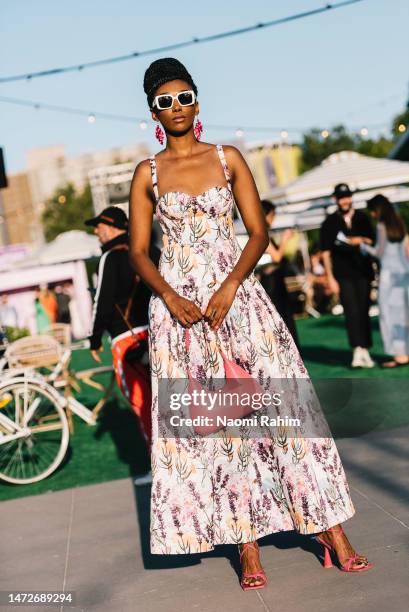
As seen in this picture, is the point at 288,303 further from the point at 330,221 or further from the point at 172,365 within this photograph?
the point at 172,365

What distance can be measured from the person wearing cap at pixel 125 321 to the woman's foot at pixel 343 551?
88.4 inches

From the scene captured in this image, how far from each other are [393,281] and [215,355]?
6.24 m

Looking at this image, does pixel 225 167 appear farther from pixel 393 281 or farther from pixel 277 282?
pixel 393 281

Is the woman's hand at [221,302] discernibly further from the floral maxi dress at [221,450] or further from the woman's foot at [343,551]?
the woman's foot at [343,551]

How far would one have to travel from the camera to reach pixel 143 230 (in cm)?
392

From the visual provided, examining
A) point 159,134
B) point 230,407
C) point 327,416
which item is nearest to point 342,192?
point 327,416

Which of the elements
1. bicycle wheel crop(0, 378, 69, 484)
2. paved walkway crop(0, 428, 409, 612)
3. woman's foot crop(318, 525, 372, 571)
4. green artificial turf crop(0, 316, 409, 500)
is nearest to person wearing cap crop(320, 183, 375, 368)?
green artificial turf crop(0, 316, 409, 500)

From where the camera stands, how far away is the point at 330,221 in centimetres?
995

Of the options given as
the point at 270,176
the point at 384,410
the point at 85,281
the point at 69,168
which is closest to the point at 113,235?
the point at 384,410

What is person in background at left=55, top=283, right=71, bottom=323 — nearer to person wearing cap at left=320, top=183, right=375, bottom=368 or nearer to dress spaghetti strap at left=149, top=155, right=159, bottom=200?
person wearing cap at left=320, top=183, right=375, bottom=368

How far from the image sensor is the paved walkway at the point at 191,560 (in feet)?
11.9

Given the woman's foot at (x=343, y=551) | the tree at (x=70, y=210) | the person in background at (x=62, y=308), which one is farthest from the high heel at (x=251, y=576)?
the tree at (x=70, y=210)

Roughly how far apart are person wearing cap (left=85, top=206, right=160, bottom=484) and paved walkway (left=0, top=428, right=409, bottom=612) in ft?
1.92

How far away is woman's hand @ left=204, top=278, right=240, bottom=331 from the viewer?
12.0 ft
